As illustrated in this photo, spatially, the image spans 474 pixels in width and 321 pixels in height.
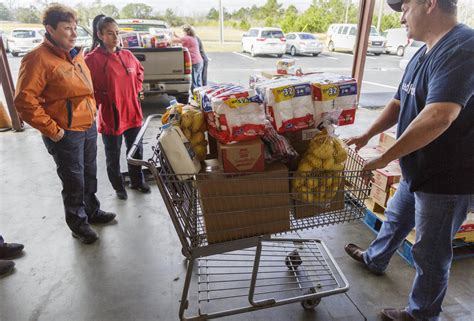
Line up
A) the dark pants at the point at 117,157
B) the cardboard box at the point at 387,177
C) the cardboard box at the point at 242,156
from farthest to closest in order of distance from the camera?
the dark pants at the point at 117,157 < the cardboard box at the point at 387,177 < the cardboard box at the point at 242,156

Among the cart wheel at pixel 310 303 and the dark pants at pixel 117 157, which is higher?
the dark pants at pixel 117 157

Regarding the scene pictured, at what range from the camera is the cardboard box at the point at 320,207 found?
5.59ft

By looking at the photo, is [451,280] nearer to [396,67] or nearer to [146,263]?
[146,263]

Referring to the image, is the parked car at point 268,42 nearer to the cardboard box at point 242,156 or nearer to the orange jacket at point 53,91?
the orange jacket at point 53,91

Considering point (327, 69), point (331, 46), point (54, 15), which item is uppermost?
point (54, 15)

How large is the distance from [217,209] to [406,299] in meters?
1.57

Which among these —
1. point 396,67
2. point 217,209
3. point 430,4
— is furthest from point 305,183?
point 396,67

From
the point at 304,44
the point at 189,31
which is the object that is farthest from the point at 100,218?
the point at 304,44

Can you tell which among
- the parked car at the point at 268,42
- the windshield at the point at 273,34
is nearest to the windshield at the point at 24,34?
the parked car at the point at 268,42

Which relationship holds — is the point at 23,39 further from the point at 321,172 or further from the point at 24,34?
the point at 321,172

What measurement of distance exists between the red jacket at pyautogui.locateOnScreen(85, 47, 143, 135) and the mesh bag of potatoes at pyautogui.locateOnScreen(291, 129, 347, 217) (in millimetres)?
2094

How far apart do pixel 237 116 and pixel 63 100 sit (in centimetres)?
153

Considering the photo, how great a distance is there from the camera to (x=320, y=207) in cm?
173

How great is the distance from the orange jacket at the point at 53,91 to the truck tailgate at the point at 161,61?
373 cm
